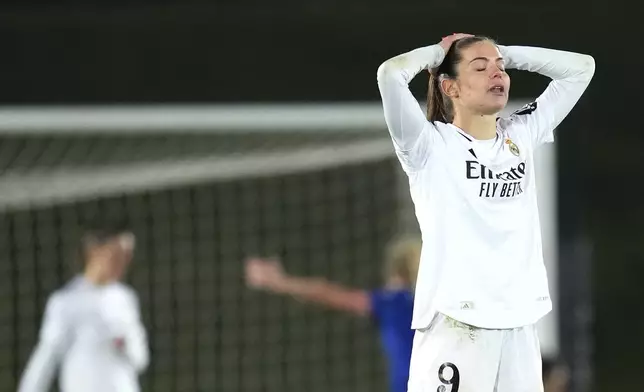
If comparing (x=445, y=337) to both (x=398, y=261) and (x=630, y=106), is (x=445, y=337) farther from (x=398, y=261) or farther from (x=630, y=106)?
(x=630, y=106)

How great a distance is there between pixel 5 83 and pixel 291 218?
5.07ft

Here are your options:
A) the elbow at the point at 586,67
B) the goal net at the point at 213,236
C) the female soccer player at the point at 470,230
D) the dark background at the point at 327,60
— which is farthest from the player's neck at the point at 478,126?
the dark background at the point at 327,60

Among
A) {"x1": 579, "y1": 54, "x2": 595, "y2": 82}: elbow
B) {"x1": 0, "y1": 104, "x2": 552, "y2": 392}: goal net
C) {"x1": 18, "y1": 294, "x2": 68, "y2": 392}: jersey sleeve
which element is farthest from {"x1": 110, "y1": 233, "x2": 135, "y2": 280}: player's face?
{"x1": 579, "y1": 54, "x2": 595, "y2": 82}: elbow

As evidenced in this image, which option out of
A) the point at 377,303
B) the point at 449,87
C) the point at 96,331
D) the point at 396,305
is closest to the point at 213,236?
the point at 96,331

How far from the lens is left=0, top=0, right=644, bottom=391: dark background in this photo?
6.16 metres

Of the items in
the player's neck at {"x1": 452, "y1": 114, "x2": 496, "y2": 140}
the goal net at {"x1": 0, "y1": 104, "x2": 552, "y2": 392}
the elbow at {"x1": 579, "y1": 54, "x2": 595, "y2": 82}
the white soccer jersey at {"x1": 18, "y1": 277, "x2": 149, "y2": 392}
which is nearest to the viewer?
the player's neck at {"x1": 452, "y1": 114, "x2": 496, "y2": 140}

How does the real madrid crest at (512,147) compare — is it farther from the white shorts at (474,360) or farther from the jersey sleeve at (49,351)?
the jersey sleeve at (49,351)

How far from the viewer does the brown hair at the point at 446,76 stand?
232 centimetres

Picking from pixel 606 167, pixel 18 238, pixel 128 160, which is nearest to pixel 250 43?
pixel 128 160

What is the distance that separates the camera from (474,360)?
2.22 m

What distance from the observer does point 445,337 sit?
2242mm

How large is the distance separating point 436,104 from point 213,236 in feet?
13.2

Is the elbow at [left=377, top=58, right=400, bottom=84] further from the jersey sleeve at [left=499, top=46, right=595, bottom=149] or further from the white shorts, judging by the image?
the white shorts

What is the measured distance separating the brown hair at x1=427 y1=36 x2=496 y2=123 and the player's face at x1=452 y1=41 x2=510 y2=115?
0.01 meters
